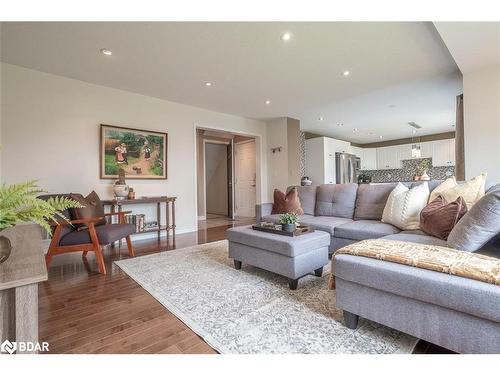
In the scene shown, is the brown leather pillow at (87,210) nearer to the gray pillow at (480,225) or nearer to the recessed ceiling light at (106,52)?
the recessed ceiling light at (106,52)

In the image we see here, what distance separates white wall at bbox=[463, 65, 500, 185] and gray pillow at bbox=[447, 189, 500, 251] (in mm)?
2055

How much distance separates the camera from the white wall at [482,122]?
114 inches

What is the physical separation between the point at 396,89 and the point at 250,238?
12.0 feet

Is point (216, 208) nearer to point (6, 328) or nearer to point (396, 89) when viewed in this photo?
point (396, 89)

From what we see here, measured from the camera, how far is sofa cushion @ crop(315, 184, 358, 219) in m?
3.26

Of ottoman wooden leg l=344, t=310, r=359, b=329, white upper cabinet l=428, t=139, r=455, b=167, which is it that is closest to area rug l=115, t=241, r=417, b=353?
ottoman wooden leg l=344, t=310, r=359, b=329

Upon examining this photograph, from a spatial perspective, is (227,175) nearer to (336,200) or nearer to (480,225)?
(336,200)

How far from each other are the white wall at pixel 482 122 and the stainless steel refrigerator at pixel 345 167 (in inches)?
158

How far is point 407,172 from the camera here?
826cm

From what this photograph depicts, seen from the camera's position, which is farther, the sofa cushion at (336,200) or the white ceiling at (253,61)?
the sofa cushion at (336,200)

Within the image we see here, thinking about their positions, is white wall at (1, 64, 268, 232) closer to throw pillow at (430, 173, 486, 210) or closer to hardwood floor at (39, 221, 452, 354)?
hardwood floor at (39, 221, 452, 354)

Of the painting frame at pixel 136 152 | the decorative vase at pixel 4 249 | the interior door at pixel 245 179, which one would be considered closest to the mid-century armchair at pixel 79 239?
the painting frame at pixel 136 152

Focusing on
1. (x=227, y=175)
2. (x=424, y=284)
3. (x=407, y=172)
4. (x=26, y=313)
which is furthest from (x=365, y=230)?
(x=407, y=172)

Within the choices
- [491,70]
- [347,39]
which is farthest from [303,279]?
[491,70]
